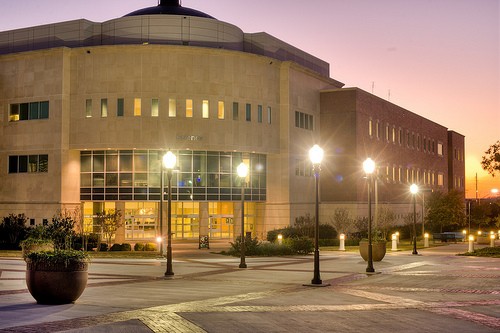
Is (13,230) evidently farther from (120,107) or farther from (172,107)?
(172,107)

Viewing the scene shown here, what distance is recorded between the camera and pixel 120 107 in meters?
66.2

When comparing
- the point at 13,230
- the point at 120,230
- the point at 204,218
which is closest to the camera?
the point at 13,230

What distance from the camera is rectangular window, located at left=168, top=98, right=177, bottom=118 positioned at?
66.4 m

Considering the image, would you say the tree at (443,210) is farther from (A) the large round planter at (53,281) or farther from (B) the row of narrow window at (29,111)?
(A) the large round planter at (53,281)

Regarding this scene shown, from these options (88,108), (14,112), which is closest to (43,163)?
(14,112)

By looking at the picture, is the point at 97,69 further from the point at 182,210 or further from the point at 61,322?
the point at 61,322

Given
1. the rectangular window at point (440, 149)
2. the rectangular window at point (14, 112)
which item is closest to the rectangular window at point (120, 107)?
the rectangular window at point (14, 112)

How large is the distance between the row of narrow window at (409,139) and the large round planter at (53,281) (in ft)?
228

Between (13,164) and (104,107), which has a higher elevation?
(104,107)

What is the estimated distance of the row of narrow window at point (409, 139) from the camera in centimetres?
8735

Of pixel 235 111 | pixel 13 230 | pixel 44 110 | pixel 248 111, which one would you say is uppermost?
pixel 248 111

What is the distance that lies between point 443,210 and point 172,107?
43507 mm

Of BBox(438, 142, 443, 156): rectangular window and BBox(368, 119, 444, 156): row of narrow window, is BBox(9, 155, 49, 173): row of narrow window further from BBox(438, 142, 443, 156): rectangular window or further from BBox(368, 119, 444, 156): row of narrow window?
BBox(438, 142, 443, 156): rectangular window

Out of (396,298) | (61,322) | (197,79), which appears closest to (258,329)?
(61,322)
